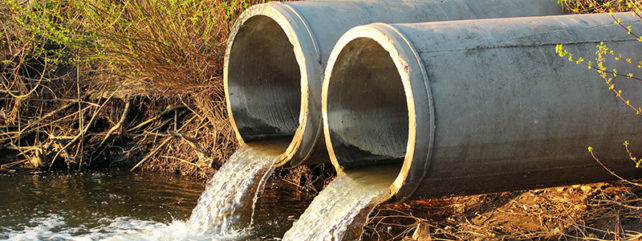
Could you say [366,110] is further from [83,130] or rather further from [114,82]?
[83,130]

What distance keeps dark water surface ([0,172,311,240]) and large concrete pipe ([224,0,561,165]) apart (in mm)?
572

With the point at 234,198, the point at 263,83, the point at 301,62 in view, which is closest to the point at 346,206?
the point at 301,62

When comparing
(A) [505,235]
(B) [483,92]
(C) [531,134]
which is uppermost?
(B) [483,92]

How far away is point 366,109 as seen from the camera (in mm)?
5180

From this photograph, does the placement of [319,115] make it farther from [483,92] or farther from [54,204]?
[54,204]

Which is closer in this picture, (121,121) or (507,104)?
(507,104)

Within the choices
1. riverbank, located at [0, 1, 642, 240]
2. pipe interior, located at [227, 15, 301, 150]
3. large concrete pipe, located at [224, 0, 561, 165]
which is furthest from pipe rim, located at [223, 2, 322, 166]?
pipe interior, located at [227, 15, 301, 150]

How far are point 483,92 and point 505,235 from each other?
3.52 ft

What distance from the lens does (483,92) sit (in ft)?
12.2

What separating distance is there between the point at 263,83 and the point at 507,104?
121 inches

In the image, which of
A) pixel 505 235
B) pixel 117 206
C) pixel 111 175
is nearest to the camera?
pixel 505 235

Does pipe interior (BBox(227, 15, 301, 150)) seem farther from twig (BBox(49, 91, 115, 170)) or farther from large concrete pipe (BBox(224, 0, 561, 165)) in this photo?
twig (BBox(49, 91, 115, 170))

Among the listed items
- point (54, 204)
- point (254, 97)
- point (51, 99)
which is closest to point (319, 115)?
point (254, 97)

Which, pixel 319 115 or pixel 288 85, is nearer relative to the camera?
pixel 319 115
